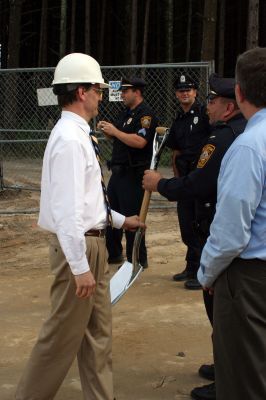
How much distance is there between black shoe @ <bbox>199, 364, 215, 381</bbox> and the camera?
410cm

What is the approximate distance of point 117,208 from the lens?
6.85m

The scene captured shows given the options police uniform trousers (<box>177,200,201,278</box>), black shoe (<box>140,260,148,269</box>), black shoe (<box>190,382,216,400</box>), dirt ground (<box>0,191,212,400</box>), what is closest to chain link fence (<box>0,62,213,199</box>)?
dirt ground (<box>0,191,212,400</box>)

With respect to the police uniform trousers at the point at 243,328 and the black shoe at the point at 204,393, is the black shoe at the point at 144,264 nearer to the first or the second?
the black shoe at the point at 204,393

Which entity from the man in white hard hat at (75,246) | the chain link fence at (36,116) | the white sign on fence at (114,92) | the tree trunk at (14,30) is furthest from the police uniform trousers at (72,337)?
the tree trunk at (14,30)

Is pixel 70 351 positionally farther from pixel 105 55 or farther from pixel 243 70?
pixel 105 55

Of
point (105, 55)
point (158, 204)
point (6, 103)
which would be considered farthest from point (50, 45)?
point (158, 204)

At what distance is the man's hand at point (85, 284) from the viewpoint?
3.06 meters

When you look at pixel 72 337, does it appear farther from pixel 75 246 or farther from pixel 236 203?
pixel 236 203

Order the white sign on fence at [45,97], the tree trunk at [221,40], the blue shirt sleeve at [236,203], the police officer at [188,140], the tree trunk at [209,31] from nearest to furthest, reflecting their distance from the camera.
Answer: the blue shirt sleeve at [236,203] < the police officer at [188,140] < the white sign on fence at [45,97] < the tree trunk at [209,31] < the tree trunk at [221,40]

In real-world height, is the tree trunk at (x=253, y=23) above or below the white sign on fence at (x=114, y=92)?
above

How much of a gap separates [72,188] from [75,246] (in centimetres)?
28

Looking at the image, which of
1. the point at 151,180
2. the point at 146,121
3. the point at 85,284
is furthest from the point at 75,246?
the point at 146,121

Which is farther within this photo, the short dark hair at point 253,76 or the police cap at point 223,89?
the police cap at point 223,89

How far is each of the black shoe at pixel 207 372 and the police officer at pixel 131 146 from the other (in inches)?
95.8
